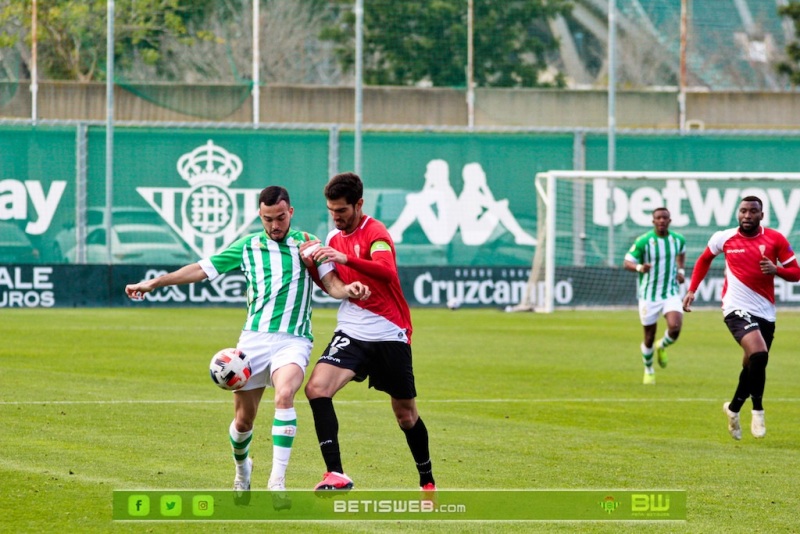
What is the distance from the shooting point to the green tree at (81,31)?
29.2 meters

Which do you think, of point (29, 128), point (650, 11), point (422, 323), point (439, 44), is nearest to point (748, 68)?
point (650, 11)

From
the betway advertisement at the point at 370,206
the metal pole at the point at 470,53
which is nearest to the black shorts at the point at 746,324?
the betway advertisement at the point at 370,206

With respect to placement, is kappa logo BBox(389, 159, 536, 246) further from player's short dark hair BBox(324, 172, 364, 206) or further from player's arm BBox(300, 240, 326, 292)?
player's short dark hair BBox(324, 172, 364, 206)

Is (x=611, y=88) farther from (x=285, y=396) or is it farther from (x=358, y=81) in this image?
(x=285, y=396)

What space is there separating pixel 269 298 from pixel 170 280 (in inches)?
25.0

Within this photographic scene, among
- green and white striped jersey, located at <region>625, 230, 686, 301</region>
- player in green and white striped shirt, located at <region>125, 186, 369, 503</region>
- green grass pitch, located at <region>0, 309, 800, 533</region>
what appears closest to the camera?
player in green and white striped shirt, located at <region>125, 186, 369, 503</region>

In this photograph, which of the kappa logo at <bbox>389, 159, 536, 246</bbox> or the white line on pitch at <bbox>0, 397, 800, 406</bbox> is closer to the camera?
the white line on pitch at <bbox>0, 397, 800, 406</bbox>

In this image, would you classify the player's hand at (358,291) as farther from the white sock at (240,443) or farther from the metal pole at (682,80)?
the metal pole at (682,80)

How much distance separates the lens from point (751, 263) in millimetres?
12352

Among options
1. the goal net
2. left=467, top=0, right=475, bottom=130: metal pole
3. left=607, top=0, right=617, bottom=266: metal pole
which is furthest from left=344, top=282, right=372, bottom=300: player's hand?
left=467, top=0, right=475, bottom=130: metal pole

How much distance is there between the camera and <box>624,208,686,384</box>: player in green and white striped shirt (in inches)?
685

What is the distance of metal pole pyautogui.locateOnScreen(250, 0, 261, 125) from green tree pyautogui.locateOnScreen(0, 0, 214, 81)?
66.3 inches

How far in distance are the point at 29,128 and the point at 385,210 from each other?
7.93 m

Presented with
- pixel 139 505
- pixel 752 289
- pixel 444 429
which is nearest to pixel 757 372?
pixel 752 289
